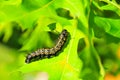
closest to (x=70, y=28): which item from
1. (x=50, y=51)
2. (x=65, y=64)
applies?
(x=65, y=64)

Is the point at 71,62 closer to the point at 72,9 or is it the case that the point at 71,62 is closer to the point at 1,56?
the point at 72,9

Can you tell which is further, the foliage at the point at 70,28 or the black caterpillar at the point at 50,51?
the black caterpillar at the point at 50,51

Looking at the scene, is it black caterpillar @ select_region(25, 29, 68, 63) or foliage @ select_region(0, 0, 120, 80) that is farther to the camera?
black caterpillar @ select_region(25, 29, 68, 63)

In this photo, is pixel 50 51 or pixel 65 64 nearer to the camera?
pixel 65 64

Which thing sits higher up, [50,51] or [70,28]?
[70,28]

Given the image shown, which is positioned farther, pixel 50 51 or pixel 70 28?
pixel 50 51

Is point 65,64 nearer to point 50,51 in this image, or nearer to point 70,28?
point 70,28

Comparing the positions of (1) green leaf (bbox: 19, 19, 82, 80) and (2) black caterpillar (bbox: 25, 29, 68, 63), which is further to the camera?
(2) black caterpillar (bbox: 25, 29, 68, 63)

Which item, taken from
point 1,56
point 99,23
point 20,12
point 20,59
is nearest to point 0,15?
point 20,12
